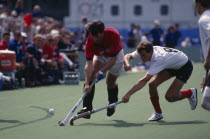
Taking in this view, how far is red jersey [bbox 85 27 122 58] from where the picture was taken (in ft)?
30.5

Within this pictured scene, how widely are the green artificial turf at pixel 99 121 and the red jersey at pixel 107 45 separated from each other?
1.11 m

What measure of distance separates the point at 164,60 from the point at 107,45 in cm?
99

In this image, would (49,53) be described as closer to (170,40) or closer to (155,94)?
(155,94)

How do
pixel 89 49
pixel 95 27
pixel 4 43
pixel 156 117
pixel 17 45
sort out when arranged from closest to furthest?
pixel 95 27
pixel 156 117
pixel 89 49
pixel 4 43
pixel 17 45

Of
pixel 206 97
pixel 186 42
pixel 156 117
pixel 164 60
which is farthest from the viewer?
pixel 186 42

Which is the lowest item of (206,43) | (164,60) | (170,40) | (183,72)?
(170,40)

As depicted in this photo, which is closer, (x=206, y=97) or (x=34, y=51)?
(x=206, y=97)

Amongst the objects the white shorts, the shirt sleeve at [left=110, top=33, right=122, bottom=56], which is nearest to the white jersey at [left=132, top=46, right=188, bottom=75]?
the shirt sleeve at [left=110, top=33, right=122, bottom=56]

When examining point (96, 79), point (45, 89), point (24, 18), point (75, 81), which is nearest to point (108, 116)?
point (96, 79)

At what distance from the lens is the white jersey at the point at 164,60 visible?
891 cm

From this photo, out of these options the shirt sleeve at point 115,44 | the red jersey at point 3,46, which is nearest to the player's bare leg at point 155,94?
the shirt sleeve at point 115,44

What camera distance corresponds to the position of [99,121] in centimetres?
941

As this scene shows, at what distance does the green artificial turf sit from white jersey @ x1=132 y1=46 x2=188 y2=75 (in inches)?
33.5

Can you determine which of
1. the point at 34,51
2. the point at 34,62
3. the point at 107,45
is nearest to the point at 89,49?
the point at 107,45
